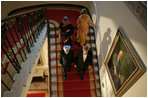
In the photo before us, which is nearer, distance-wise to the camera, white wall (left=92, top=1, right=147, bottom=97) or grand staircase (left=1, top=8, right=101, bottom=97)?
white wall (left=92, top=1, right=147, bottom=97)

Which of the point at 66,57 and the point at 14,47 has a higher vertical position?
the point at 14,47

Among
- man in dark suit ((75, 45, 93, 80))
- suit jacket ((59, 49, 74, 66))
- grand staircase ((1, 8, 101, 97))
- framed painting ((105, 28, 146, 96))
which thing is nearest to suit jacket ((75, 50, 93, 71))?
man in dark suit ((75, 45, 93, 80))

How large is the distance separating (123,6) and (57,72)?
3321mm

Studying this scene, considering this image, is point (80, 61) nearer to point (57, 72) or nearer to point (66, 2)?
point (57, 72)

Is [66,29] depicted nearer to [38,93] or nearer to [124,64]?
[124,64]

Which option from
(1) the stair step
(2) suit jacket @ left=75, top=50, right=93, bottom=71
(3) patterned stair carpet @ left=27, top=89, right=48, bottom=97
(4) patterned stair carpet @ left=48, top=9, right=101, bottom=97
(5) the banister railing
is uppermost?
(5) the banister railing

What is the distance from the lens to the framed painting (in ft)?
7.54

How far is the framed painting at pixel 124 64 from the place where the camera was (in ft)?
7.54

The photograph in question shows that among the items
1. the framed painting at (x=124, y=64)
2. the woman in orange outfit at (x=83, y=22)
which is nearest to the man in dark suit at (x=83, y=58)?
the framed painting at (x=124, y=64)

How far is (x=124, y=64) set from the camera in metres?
2.79

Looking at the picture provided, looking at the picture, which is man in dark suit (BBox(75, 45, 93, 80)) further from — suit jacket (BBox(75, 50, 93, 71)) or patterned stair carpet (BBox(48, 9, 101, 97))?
patterned stair carpet (BBox(48, 9, 101, 97))

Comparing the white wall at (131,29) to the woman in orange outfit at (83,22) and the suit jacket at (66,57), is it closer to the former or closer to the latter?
the woman in orange outfit at (83,22)

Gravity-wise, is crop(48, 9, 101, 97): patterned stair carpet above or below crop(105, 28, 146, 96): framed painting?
below

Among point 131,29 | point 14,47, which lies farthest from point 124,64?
point 14,47
